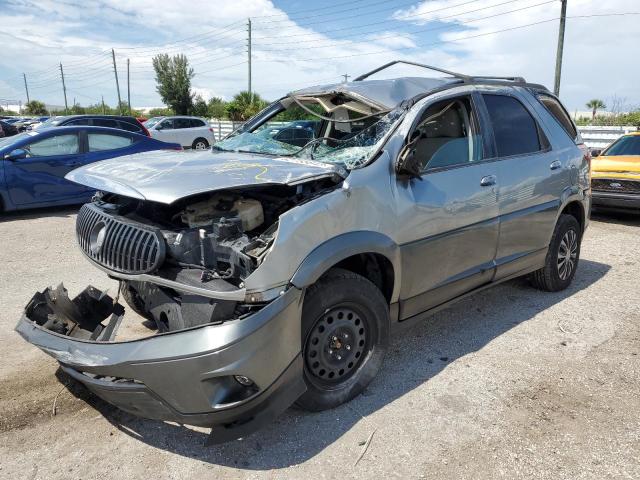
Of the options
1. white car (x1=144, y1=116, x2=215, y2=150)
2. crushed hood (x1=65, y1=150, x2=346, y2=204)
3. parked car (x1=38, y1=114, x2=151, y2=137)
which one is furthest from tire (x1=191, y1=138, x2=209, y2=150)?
crushed hood (x1=65, y1=150, x2=346, y2=204)

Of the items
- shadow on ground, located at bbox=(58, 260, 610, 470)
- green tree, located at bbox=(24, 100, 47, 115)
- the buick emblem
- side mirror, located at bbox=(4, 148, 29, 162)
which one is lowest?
green tree, located at bbox=(24, 100, 47, 115)

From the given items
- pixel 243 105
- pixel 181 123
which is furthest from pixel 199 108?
pixel 181 123

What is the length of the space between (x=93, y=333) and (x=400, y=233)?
2.05 m

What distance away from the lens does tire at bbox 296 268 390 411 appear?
291 centimetres

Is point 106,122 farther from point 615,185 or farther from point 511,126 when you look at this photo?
point 511,126

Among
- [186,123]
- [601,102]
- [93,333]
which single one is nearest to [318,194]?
[93,333]

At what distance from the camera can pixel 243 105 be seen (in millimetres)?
34688

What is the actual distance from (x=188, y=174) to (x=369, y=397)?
177cm

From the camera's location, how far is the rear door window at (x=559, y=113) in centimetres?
496

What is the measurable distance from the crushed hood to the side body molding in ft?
1.25

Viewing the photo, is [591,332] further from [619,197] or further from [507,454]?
[619,197]

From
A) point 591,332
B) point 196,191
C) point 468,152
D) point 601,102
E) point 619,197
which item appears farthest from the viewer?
point 601,102

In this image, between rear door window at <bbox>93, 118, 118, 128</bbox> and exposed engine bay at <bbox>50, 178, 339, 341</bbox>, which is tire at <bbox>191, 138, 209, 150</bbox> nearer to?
rear door window at <bbox>93, 118, 118, 128</bbox>

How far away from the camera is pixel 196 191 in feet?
8.78
